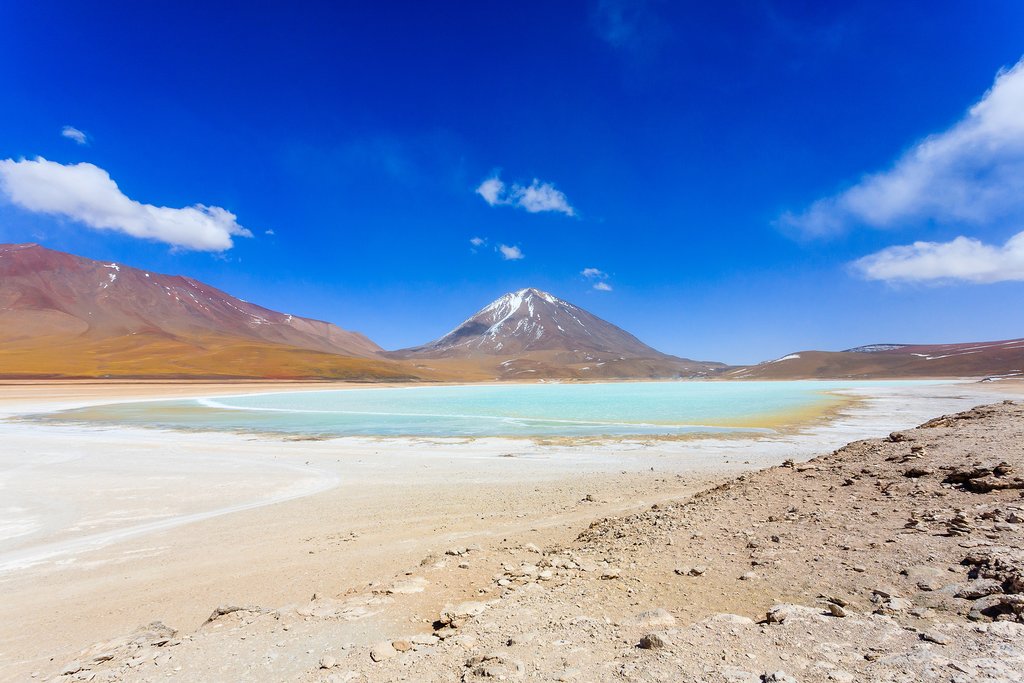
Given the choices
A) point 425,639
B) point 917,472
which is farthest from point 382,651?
point 917,472

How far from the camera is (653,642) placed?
3645 millimetres

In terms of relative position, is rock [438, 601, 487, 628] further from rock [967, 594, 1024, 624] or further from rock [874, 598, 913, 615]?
rock [967, 594, 1024, 624]

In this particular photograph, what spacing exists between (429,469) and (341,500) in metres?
3.50

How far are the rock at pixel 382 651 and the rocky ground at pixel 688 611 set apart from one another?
2 cm

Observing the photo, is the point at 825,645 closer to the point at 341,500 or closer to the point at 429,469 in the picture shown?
the point at 341,500

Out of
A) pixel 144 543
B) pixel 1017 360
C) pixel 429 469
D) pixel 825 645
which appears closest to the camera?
pixel 825 645

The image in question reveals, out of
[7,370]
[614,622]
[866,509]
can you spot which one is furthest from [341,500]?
[7,370]

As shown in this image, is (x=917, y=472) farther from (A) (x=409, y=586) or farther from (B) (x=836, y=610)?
(A) (x=409, y=586)

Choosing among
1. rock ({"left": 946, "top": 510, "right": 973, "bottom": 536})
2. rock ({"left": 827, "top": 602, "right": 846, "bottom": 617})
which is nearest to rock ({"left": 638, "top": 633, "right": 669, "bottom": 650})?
rock ({"left": 827, "top": 602, "right": 846, "bottom": 617})

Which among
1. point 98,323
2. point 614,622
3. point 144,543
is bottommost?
point 144,543

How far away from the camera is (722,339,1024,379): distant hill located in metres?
143

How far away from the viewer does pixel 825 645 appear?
345 centimetres

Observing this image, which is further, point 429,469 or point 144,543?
point 429,469

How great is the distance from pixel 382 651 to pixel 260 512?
6.52 meters
